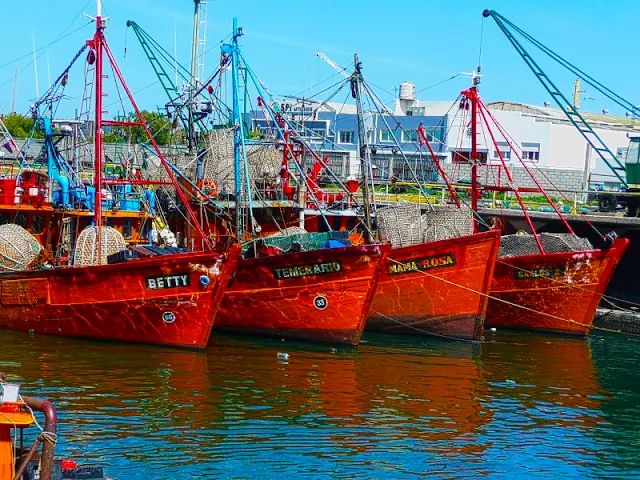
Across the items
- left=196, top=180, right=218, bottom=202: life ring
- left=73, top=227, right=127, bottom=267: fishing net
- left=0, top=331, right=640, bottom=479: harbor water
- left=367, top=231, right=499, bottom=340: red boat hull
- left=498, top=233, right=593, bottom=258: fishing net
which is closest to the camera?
left=0, top=331, right=640, bottom=479: harbor water

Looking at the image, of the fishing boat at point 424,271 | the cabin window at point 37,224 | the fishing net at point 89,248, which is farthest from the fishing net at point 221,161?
the fishing net at point 89,248

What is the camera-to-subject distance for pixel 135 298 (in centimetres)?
2134

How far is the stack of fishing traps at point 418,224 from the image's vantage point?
25.9 metres

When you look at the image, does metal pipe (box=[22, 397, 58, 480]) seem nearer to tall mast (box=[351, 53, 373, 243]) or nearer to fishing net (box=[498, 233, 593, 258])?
tall mast (box=[351, 53, 373, 243])

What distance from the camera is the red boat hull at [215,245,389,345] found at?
2259 centimetres

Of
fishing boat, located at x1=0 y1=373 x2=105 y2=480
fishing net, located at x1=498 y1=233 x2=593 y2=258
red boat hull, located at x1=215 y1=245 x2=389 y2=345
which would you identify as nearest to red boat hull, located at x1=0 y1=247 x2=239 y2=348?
red boat hull, located at x1=215 y1=245 x2=389 y2=345

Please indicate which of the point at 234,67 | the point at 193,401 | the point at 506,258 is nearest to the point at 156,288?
the point at 193,401

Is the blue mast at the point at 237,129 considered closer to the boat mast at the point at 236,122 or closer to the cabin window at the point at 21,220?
the boat mast at the point at 236,122

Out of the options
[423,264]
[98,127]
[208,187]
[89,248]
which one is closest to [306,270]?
[423,264]

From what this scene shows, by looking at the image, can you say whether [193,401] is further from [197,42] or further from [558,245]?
[197,42]

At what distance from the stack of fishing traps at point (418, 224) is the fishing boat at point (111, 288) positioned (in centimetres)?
578

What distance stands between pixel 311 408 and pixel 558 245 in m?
Answer: 12.7

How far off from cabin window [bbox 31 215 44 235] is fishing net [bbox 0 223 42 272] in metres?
1.84

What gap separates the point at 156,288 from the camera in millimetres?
21203
